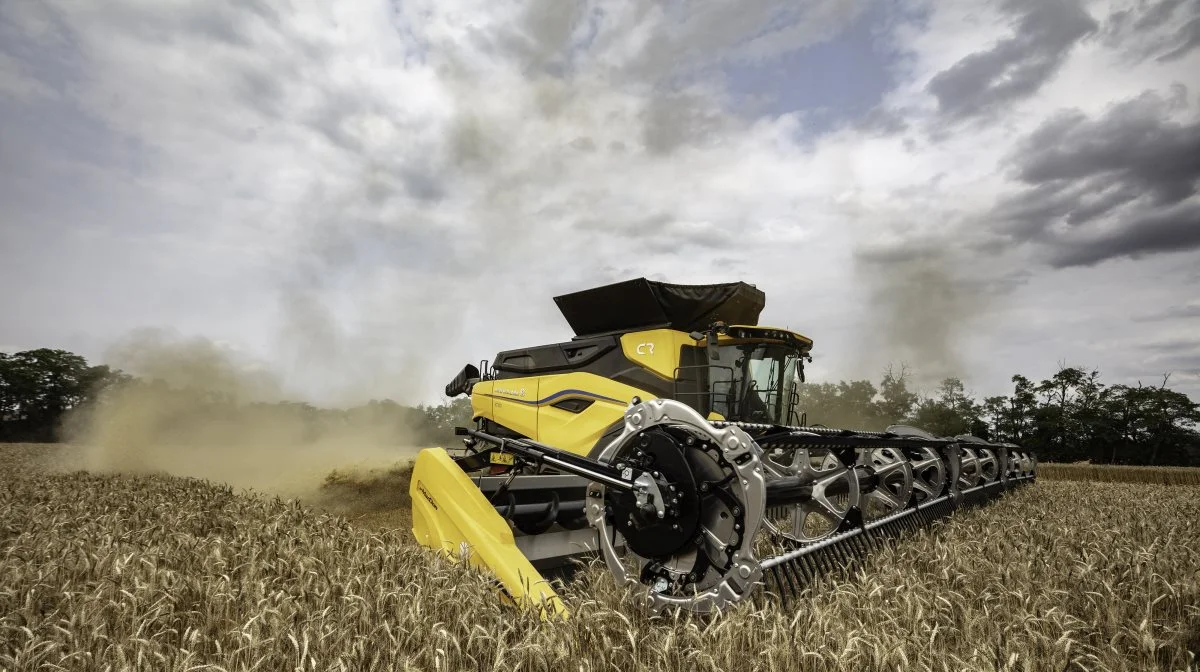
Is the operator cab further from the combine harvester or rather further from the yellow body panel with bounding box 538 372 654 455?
the yellow body panel with bounding box 538 372 654 455

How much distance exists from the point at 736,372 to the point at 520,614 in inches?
178

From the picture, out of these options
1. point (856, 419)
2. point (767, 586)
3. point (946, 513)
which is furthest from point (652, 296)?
point (856, 419)

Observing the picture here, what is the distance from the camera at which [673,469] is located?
331cm

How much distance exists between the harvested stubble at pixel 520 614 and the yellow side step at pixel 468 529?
0.48 ft

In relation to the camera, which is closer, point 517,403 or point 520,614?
point 520,614

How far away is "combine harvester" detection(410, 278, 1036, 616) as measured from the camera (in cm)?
320

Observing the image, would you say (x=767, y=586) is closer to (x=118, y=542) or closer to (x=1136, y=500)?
(x=118, y=542)

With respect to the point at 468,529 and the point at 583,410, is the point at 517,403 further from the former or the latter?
the point at 468,529

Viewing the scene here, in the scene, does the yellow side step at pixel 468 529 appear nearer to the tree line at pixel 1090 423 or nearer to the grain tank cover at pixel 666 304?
the grain tank cover at pixel 666 304

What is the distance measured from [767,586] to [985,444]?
6823 millimetres

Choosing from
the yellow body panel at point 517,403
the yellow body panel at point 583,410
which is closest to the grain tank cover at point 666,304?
the yellow body panel at point 583,410

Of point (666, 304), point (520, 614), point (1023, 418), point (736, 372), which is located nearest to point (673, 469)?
point (520, 614)

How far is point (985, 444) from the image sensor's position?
28.5 ft

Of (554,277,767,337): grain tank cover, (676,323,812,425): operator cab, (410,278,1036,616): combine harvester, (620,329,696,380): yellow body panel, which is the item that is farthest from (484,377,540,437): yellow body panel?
(676,323,812,425): operator cab
